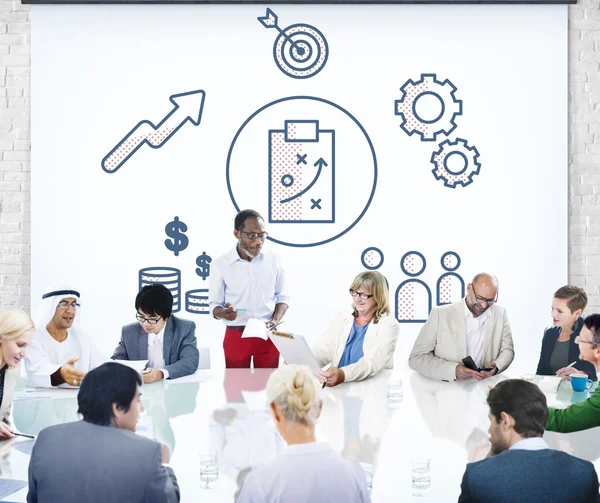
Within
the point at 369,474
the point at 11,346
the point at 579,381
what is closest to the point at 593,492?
the point at 369,474

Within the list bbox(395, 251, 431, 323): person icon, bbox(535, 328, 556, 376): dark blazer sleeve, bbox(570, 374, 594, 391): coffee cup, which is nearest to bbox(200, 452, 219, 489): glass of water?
bbox(570, 374, 594, 391): coffee cup

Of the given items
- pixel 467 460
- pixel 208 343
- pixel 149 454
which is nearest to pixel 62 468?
pixel 149 454

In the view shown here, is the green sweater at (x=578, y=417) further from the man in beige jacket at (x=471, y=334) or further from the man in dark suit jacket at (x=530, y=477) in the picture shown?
the man in beige jacket at (x=471, y=334)

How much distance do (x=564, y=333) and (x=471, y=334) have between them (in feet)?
1.66

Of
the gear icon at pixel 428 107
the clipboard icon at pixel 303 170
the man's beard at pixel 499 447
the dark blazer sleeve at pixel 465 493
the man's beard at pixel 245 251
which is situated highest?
the gear icon at pixel 428 107

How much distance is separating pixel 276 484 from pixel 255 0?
429cm

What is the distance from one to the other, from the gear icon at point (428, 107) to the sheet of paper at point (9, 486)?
4.05m

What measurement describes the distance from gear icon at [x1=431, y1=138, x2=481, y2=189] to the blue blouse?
6.34 feet

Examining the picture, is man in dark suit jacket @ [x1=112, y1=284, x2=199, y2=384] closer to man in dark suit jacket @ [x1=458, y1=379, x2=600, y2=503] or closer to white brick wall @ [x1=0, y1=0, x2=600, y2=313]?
white brick wall @ [x1=0, y1=0, x2=600, y2=313]

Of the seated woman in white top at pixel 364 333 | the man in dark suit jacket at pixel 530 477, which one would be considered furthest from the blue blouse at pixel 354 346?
the man in dark suit jacket at pixel 530 477

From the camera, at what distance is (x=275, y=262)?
16.6 feet

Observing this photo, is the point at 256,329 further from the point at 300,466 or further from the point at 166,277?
the point at 300,466

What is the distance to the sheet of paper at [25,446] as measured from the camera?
268 cm

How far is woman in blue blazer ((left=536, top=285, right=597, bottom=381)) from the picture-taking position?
13.5 ft
